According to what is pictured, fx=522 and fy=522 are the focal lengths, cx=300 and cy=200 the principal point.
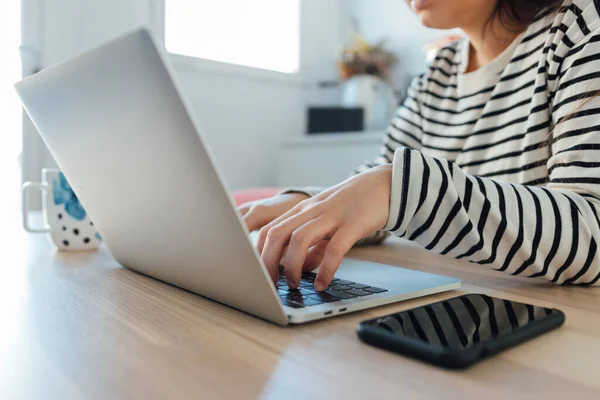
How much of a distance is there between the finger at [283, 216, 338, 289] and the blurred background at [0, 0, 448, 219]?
192 cm

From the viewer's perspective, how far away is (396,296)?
1.41 ft

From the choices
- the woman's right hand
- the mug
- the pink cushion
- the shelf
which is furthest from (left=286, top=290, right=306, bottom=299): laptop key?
the shelf

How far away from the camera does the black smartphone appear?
0.29 metres

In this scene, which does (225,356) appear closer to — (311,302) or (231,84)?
(311,302)

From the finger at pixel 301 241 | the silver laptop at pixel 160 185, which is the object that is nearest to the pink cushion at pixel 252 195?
the silver laptop at pixel 160 185

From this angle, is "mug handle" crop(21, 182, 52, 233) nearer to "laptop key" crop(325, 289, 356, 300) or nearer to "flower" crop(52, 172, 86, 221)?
"flower" crop(52, 172, 86, 221)

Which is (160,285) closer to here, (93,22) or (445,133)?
(445,133)

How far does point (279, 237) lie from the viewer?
463 mm

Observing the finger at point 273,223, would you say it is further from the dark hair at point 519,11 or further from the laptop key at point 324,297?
the dark hair at point 519,11

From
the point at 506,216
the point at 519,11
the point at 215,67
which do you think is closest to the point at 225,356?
the point at 506,216

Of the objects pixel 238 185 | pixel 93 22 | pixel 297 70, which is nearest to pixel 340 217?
pixel 93 22

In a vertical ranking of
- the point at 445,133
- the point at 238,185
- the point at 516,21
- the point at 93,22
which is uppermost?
the point at 93,22

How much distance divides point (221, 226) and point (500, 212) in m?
0.29

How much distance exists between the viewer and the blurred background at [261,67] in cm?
214
